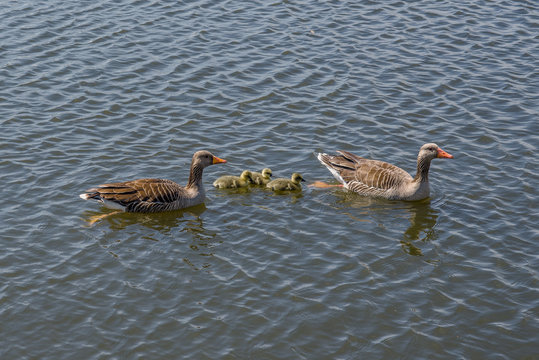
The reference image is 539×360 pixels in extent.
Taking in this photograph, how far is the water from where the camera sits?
496 inches

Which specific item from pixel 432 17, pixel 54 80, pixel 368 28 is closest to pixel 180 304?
pixel 54 80

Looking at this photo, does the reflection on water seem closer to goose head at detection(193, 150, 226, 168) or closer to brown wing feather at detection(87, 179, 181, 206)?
goose head at detection(193, 150, 226, 168)

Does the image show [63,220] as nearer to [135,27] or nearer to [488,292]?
[488,292]

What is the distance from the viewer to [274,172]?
17.8 metres

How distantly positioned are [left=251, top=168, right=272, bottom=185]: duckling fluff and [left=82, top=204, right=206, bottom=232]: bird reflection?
4.81 feet

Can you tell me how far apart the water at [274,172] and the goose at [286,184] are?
0.87 ft

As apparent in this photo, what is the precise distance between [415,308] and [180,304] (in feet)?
13.7

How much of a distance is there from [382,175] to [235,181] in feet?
11.2

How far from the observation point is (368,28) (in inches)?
990

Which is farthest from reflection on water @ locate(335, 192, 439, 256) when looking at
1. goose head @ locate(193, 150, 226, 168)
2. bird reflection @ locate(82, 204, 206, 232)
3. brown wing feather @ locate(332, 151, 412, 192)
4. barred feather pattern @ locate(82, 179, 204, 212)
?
barred feather pattern @ locate(82, 179, 204, 212)

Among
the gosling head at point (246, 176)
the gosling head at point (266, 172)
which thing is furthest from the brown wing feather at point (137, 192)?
the gosling head at point (266, 172)

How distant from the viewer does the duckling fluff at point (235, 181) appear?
17.0 m

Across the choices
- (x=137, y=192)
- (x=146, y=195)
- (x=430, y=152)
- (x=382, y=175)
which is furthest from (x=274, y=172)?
(x=430, y=152)

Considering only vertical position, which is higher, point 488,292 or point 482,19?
point 482,19
